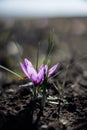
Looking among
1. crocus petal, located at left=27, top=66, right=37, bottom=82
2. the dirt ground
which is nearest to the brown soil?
the dirt ground

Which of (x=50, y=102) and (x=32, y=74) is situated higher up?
(x=32, y=74)

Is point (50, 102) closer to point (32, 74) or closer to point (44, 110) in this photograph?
point (44, 110)

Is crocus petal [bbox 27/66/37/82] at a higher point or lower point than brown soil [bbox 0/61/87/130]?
higher

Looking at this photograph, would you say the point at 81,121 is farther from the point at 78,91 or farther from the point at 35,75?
the point at 78,91

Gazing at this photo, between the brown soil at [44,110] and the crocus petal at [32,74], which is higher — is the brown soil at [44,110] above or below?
below

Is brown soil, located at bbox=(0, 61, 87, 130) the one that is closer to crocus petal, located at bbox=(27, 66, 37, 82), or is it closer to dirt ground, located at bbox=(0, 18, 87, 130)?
dirt ground, located at bbox=(0, 18, 87, 130)

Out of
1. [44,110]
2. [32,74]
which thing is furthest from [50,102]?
[32,74]

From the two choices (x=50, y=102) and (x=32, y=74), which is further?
(x=50, y=102)

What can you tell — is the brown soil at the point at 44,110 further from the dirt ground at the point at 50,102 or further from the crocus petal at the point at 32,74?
the crocus petal at the point at 32,74

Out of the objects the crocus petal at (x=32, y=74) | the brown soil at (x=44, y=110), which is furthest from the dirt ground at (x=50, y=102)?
the crocus petal at (x=32, y=74)
